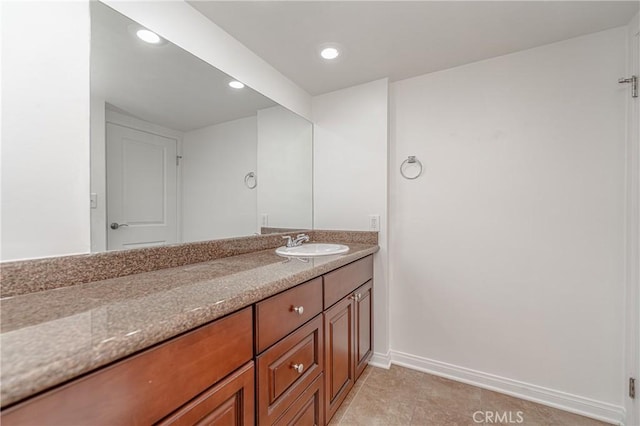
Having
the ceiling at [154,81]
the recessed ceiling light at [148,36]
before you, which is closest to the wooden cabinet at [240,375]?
the ceiling at [154,81]

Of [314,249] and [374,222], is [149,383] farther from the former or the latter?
[374,222]

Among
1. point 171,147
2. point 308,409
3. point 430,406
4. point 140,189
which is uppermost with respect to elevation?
point 171,147

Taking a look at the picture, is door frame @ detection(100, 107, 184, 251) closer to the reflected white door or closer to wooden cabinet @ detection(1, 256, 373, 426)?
the reflected white door

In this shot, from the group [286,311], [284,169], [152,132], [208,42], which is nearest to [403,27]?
[208,42]

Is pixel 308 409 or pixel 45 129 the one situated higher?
pixel 45 129

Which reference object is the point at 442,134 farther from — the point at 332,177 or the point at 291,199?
the point at 291,199

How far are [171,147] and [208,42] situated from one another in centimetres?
60

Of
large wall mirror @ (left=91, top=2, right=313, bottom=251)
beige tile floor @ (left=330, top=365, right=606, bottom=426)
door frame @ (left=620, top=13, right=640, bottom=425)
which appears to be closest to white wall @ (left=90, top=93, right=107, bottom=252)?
large wall mirror @ (left=91, top=2, right=313, bottom=251)

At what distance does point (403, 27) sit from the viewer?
59.2 inches

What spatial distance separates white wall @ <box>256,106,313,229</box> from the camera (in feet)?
6.29

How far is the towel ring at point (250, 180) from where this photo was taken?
5.84 feet

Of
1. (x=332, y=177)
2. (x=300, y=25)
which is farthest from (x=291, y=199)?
(x=300, y=25)

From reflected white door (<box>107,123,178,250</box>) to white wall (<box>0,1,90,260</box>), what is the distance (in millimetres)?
107

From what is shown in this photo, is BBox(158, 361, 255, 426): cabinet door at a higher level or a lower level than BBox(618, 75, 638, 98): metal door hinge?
lower
